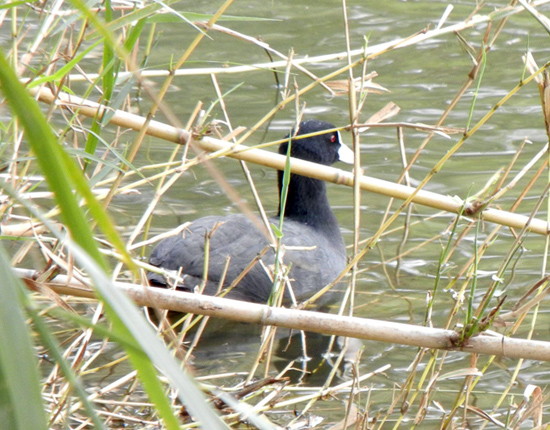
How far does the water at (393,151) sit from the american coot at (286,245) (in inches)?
8.4

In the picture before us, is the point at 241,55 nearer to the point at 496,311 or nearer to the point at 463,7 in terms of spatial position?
the point at 463,7

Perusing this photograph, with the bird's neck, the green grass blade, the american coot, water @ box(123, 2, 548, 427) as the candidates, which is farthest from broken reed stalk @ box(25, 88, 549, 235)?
the bird's neck

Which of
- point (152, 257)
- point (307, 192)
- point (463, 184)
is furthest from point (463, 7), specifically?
point (152, 257)

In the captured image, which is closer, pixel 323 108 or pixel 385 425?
pixel 385 425

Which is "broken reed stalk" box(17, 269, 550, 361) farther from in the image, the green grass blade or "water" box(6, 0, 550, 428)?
the green grass blade

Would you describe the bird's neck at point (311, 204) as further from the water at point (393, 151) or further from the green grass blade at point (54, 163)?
the green grass blade at point (54, 163)

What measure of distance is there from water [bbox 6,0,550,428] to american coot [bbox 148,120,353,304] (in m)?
0.21

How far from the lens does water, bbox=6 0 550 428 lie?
3518mm

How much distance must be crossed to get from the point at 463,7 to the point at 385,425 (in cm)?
597

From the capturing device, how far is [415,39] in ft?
7.32

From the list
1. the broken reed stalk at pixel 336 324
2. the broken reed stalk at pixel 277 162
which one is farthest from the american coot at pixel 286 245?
the broken reed stalk at pixel 336 324

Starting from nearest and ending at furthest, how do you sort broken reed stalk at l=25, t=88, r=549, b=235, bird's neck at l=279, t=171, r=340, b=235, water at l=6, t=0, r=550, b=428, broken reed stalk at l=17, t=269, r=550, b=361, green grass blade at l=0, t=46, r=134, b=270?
green grass blade at l=0, t=46, r=134, b=270 → broken reed stalk at l=17, t=269, r=550, b=361 → broken reed stalk at l=25, t=88, r=549, b=235 → water at l=6, t=0, r=550, b=428 → bird's neck at l=279, t=171, r=340, b=235

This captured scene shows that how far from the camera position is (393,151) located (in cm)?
562

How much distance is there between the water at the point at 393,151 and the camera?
3518mm
